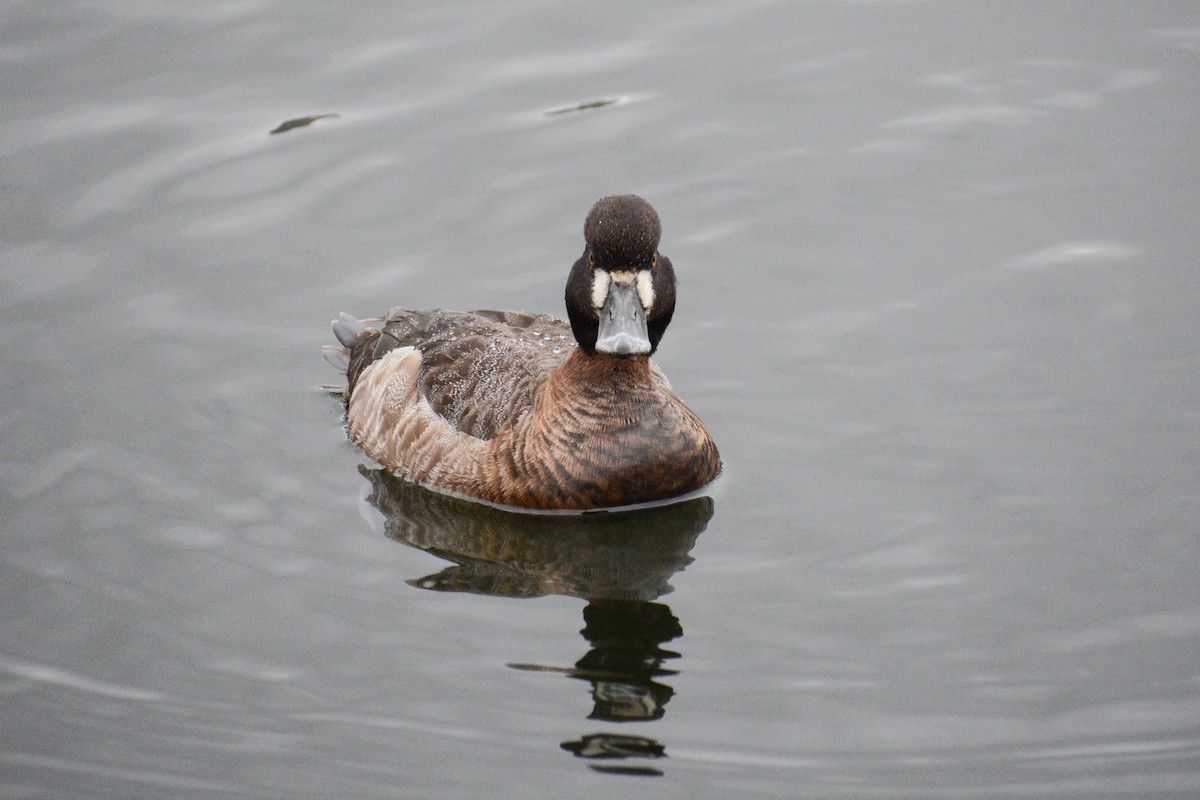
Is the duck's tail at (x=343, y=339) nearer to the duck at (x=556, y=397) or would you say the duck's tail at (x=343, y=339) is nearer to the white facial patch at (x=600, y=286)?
the duck at (x=556, y=397)

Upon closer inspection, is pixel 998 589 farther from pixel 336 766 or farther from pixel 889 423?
pixel 336 766

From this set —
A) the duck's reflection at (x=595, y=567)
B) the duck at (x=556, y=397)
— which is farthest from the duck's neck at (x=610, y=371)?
the duck's reflection at (x=595, y=567)

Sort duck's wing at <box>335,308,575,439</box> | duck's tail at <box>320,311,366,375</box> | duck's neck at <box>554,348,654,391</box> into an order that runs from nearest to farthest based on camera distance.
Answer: duck's neck at <box>554,348,654,391</box>
duck's wing at <box>335,308,575,439</box>
duck's tail at <box>320,311,366,375</box>

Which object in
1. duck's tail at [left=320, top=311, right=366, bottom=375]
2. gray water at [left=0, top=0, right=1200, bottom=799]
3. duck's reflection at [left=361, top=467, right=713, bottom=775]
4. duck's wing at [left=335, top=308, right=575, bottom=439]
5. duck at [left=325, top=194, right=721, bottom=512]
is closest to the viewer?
gray water at [left=0, top=0, right=1200, bottom=799]

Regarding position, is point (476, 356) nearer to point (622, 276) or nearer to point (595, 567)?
point (622, 276)

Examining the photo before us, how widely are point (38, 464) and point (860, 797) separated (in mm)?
5328

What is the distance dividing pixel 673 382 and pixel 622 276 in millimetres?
1972

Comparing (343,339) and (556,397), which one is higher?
(343,339)

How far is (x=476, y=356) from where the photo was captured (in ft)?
33.5

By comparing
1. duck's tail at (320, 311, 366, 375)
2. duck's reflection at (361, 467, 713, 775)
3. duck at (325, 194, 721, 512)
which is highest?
duck's tail at (320, 311, 366, 375)

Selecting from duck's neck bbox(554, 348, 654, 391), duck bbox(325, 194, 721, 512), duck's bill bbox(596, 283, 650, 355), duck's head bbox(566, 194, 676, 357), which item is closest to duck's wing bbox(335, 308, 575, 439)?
duck bbox(325, 194, 721, 512)

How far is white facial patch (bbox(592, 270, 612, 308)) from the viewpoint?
902 centimetres

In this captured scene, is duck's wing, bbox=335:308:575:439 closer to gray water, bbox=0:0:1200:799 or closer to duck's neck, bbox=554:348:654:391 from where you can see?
duck's neck, bbox=554:348:654:391

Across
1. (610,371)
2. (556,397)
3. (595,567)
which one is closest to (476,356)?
(556,397)
